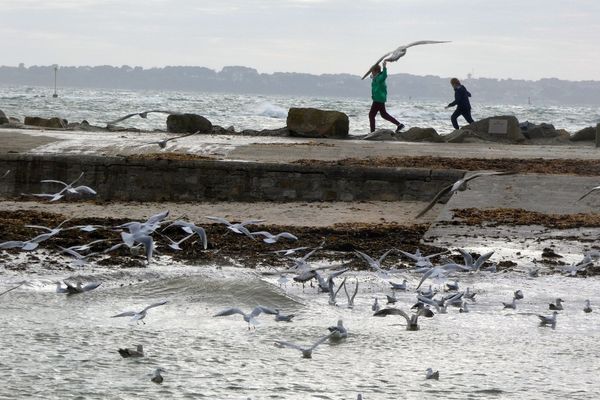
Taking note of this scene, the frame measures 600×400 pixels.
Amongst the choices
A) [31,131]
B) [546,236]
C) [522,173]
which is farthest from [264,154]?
[546,236]

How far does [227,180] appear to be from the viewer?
16453 millimetres

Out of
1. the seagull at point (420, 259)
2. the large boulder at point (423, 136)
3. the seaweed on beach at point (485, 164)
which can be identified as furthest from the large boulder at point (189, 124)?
the seagull at point (420, 259)

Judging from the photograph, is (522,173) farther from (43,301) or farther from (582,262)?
(43,301)

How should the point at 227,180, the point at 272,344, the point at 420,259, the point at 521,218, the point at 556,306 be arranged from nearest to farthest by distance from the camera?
the point at 272,344
the point at 556,306
the point at 420,259
the point at 521,218
the point at 227,180

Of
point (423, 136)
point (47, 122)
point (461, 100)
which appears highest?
point (461, 100)

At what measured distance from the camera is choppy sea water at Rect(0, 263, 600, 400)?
6547 mm

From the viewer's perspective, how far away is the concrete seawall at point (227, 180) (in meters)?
16.2

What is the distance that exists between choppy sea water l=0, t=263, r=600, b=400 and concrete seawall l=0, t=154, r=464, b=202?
21.2 feet

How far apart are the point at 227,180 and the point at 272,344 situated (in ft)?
29.7

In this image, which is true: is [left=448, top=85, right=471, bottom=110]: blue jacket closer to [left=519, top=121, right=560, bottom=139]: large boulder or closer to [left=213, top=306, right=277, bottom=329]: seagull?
[left=519, top=121, right=560, bottom=139]: large boulder

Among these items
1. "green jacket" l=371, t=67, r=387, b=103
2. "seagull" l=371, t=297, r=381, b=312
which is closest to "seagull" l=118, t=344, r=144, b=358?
"seagull" l=371, t=297, r=381, b=312

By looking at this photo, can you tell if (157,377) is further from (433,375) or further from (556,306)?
(556,306)

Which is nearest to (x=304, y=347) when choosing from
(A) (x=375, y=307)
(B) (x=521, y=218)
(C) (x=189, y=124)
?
(A) (x=375, y=307)

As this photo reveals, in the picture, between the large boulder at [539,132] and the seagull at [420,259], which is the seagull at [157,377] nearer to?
the seagull at [420,259]
